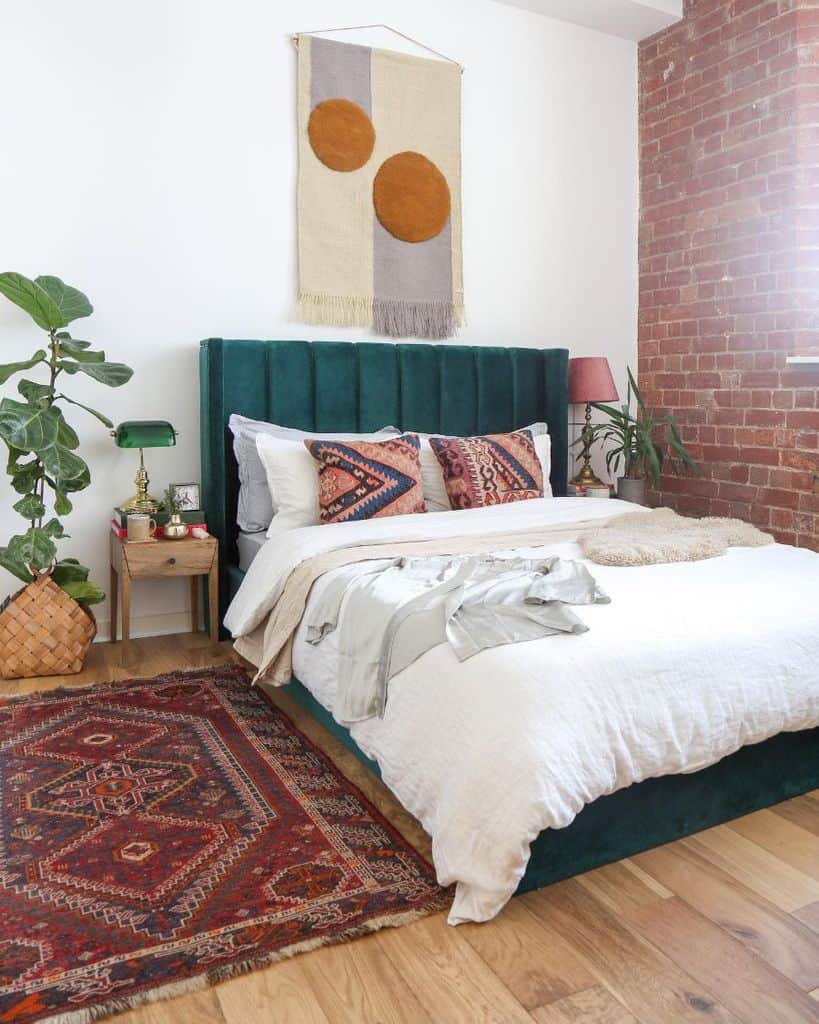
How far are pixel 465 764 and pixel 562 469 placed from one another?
2.86 m

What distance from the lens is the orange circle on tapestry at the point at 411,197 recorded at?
13.9 feet

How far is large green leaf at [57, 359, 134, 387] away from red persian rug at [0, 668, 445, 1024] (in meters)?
1.25

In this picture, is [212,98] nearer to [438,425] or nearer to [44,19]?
[44,19]

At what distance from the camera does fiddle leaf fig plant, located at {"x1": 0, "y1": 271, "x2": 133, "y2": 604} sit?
10.5ft

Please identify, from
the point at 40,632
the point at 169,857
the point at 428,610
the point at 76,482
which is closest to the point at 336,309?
the point at 76,482

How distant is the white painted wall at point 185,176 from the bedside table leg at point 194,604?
77 millimetres

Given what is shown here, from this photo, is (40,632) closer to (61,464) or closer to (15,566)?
(15,566)

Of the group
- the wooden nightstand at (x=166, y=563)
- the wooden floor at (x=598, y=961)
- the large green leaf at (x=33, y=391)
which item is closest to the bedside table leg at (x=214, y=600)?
the wooden nightstand at (x=166, y=563)

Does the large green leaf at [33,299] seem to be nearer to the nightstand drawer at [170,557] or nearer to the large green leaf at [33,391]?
the large green leaf at [33,391]

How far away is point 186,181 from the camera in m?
3.81

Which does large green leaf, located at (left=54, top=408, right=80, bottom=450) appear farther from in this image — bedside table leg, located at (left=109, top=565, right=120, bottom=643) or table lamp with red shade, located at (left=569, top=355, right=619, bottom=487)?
table lamp with red shade, located at (left=569, top=355, right=619, bottom=487)

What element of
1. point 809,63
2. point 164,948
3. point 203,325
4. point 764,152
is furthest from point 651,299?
point 164,948

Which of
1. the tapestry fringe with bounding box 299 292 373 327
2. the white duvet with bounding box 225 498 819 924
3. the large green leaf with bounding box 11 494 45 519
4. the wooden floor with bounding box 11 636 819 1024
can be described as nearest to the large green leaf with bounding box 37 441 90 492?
the large green leaf with bounding box 11 494 45 519

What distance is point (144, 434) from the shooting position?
3535 millimetres
